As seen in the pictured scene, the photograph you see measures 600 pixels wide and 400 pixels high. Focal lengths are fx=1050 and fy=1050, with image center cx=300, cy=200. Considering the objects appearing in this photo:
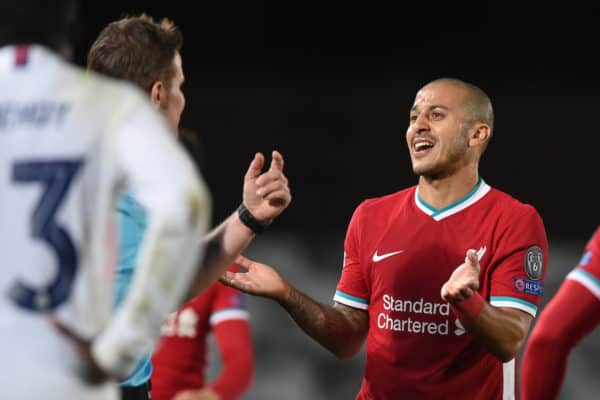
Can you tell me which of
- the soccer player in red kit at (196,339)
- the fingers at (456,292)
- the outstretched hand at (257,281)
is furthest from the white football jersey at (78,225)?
Result: the soccer player in red kit at (196,339)

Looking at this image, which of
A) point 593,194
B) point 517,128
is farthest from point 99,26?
point 593,194

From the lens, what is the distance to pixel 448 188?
150 inches

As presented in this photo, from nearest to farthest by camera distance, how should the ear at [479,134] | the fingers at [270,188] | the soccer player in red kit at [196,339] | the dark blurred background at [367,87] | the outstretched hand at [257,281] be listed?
the fingers at [270,188] < the outstretched hand at [257,281] < the ear at [479,134] < the soccer player in red kit at [196,339] < the dark blurred background at [367,87]

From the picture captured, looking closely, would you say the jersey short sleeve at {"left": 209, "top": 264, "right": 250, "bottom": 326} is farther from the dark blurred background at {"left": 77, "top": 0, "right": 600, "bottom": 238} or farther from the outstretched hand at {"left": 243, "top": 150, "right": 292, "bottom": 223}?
the dark blurred background at {"left": 77, "top": 0, "right": 600, "bottom": 238}

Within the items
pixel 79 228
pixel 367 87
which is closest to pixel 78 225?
pixel 79 228

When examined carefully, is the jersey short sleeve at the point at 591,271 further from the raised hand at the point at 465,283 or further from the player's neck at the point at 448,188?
the player's neck at the point at 448,188

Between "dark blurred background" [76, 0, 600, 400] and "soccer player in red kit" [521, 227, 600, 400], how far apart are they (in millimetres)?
4744

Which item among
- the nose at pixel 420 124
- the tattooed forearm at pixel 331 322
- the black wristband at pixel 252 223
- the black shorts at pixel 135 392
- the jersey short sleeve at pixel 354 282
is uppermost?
the nose at pixel 420 124

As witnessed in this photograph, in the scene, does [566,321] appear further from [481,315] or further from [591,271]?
[481,315]

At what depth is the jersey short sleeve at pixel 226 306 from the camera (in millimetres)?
4961

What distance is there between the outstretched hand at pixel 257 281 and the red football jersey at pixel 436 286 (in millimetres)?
419

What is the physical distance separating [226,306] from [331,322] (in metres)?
1.35

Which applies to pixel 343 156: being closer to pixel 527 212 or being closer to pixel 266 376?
pixel 266 376

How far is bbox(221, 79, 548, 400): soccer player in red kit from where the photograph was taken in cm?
349
